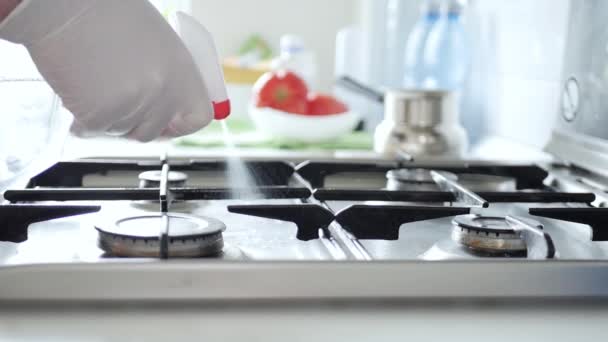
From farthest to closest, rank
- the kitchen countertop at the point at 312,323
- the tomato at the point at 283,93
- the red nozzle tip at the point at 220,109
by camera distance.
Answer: the tomato at the point at 283,93 < the red nozzle tip at the point at 220,109 < the kitchen countertop at the point at 312,323

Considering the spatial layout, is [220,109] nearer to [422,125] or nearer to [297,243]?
[297,243]

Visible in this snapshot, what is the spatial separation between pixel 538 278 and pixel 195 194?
29cm

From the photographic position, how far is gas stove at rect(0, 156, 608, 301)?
454mm

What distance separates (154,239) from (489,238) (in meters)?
0.23

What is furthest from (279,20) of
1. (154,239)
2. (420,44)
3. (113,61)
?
(154,239)

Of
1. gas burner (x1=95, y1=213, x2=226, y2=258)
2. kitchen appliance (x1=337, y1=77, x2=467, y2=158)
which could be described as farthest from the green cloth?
gas burner (x1=95, y1=213, x2=226, y2=258)

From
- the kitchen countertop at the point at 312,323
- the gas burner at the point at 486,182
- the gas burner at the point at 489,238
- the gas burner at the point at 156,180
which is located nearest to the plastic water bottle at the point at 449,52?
the gas burner at the point at 486,182

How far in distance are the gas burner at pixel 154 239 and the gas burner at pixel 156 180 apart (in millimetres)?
200

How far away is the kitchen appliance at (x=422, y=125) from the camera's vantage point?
1147mm

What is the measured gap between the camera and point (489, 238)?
0.55 m

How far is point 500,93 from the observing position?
4.26 feet

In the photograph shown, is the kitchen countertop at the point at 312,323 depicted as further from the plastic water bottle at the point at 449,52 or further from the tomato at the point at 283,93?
the plastic water bottle at the point at 449,52

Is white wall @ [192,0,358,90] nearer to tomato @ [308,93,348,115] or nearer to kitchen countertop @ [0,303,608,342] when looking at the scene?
tomato @ [308,93,348,115]

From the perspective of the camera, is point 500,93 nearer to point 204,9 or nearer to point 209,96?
point 209,96
